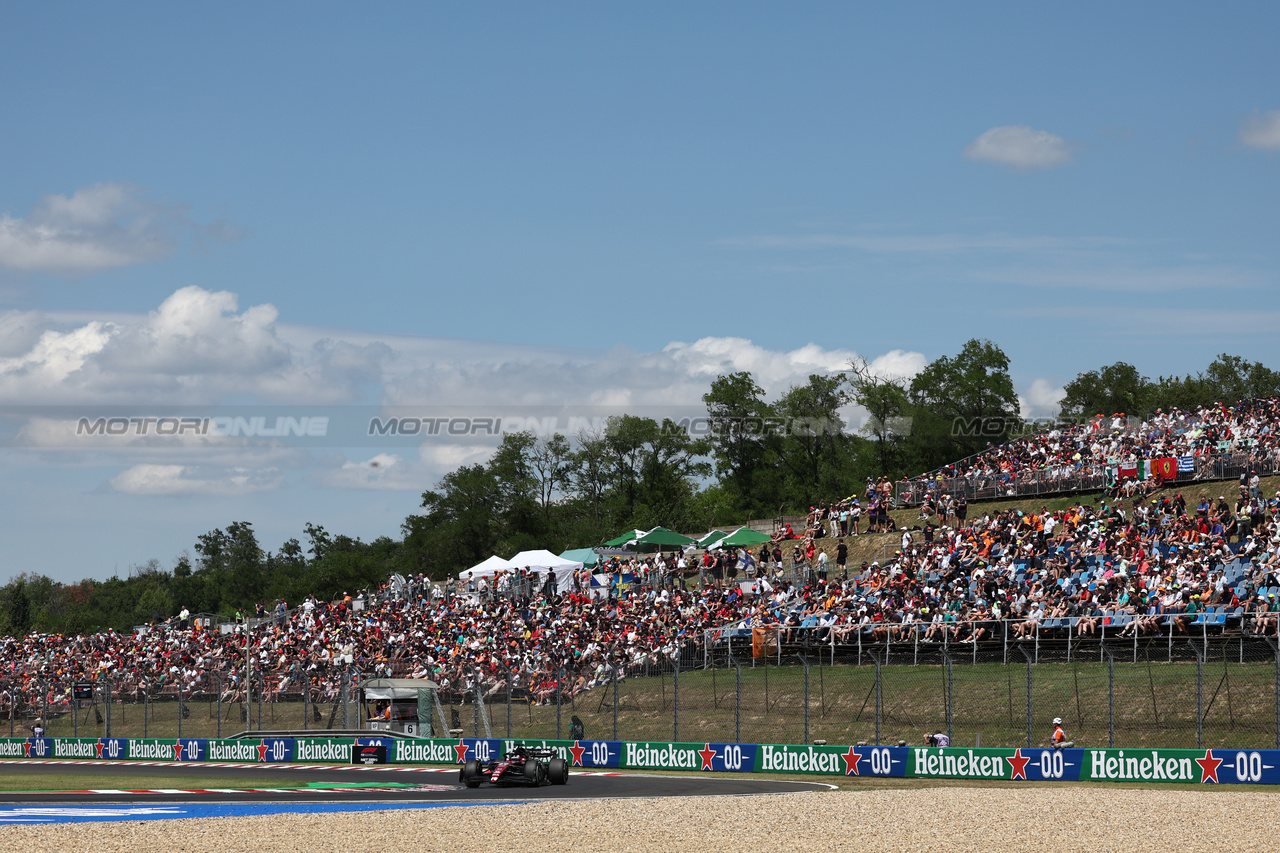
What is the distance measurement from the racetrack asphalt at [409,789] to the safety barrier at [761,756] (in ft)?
3.09

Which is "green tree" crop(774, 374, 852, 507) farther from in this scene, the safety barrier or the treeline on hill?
the safety barrier

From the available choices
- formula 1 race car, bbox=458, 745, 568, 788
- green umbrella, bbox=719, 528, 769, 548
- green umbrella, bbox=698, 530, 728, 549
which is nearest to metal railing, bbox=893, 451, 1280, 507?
green umbrella, bbox=719, 528, 769, 548

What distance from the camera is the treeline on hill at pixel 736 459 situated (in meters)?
79.2

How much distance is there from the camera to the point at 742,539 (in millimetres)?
46969

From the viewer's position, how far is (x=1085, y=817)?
51.4 ft

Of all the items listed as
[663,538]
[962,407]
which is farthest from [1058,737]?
[962,407]

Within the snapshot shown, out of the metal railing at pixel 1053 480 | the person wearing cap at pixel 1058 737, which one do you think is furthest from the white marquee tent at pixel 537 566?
the person wearing cap at pixel 1058 737

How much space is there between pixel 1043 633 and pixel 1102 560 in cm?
304

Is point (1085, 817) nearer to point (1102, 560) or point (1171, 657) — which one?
point (1171, 657)

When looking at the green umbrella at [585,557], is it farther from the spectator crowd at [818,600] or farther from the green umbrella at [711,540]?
the green umbrella at [711,540]

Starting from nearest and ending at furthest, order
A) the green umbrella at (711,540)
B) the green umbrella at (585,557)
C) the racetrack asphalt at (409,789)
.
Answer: the racetrack asphalt at (409,789)
the green umbrella at (711,540)
the green umbrella at (585,557)

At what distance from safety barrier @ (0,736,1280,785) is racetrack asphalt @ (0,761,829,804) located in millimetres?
942

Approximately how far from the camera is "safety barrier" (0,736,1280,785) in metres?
20.5

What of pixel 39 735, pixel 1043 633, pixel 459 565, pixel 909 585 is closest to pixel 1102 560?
pixel 1043 633
